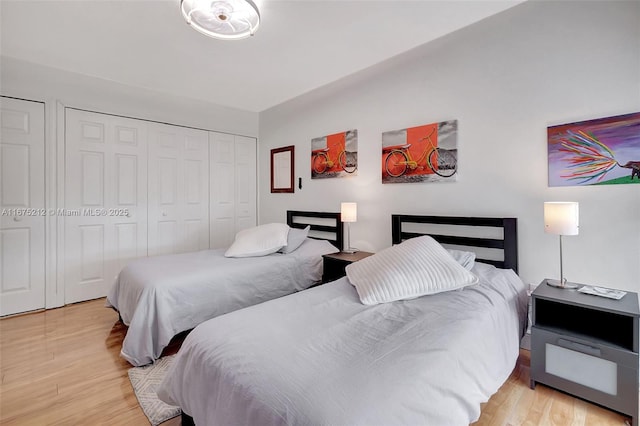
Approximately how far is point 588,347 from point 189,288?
2.55 m

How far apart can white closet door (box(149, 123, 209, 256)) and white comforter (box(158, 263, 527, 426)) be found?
279 centimetres

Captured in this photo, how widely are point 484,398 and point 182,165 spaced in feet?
13.0

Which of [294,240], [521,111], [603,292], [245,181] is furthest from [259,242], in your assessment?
[603,292]

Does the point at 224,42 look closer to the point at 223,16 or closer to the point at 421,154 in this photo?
the point at 223,16

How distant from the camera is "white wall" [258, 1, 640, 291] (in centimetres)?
183

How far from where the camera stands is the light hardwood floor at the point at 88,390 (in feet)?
5.10

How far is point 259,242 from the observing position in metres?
3.06

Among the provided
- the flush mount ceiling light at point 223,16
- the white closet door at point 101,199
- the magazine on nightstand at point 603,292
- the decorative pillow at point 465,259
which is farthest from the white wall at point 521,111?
the white closet door at point 101,199

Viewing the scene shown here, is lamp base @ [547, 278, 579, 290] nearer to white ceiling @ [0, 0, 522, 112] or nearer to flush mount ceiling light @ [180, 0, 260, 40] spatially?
white ceiling @ [0, 0, 522, 112]

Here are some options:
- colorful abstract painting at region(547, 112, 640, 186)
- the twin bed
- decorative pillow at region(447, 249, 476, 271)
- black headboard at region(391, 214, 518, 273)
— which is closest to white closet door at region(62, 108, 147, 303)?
the twin bed

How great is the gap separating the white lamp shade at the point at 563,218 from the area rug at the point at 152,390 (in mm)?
2431

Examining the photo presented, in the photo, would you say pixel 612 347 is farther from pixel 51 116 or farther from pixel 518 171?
pixel 51 116

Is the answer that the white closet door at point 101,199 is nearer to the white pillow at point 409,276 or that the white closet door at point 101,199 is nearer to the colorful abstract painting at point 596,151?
the white pillow at point 409,276

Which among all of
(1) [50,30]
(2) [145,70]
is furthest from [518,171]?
(1) [50,30]
